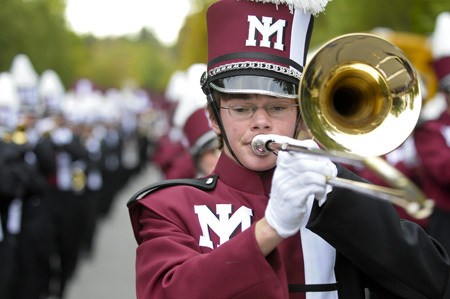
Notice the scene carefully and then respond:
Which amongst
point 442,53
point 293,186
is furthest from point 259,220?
point 442,53

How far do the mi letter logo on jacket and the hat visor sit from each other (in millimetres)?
355

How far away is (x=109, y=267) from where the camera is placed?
11.9 m

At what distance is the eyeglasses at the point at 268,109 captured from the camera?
9.18ft

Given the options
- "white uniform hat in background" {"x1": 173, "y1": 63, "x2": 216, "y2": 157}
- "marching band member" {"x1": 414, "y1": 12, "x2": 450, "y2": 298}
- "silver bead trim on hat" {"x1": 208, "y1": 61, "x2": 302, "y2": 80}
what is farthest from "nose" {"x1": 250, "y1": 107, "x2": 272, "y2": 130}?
"marching band member" {"x1": 414, "y1": 12, "x2": 450, "y2": 298}

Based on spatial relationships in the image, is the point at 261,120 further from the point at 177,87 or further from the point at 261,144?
the point at 177,87

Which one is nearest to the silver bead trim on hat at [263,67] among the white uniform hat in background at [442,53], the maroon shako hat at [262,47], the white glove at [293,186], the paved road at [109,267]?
the maroon shako hat at [262,47]

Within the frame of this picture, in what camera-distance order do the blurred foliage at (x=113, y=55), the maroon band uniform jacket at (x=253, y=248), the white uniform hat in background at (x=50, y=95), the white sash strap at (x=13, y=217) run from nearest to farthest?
1. the maroon band uniform jacket at (x=253, y=248)
2. the white sash strap at (x=13, y=217)
3. the white uniform hat in background at (x=50, y=95)
4. the blurred foliage at (x=113, y=55)

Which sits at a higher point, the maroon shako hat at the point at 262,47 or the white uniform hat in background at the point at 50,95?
the white uniform hat in background at the point at 50,95

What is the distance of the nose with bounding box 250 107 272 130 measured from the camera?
275 cm

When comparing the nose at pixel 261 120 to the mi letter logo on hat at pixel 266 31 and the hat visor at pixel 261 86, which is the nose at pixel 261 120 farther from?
the mi letter logo on hat at pixel 266 31

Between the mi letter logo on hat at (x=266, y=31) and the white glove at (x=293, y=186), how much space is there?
57cm

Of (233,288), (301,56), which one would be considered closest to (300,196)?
(233,288)

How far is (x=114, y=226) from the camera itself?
16891mm

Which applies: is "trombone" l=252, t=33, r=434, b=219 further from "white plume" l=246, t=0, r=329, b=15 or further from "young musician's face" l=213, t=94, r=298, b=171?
"white plume" l=246, t=0, r=329, b=15
